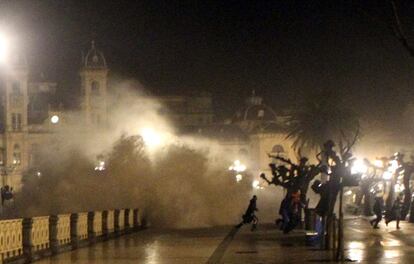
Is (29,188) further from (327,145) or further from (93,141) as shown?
(93,141)

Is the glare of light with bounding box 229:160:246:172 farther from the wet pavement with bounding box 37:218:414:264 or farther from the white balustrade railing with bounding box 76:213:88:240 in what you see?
the white balustrade railing with bounding box 76:213:88:240

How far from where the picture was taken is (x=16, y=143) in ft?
557

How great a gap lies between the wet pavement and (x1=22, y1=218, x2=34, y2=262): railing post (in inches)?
16.1

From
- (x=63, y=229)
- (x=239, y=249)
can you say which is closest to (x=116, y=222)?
(x=63, y=229)

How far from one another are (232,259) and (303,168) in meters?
17.7

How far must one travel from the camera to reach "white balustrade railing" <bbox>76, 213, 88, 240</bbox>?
3703 cm

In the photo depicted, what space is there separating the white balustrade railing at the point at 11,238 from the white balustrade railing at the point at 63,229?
Answer: 433cm

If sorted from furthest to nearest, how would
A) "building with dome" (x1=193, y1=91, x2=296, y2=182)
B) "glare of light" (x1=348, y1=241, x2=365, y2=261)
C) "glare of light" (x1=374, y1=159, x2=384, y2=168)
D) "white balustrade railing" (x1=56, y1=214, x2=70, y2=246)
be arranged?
"building with dome" (x1=193, y1=91, x2=296, y2=182) < "glare of light" (x1=374, y1=159, x2=384, y2=168) < "white balustrade railing" (x1=56, y1=214, x2=70, y2=246) < "glare of light" (x1=348, y1=241, x2=365, y2=261)

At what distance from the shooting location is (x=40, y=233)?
103 feet

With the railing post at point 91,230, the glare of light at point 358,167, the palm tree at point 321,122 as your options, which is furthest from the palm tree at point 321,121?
the railing post at point 91,230

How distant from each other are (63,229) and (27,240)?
5.55 metres

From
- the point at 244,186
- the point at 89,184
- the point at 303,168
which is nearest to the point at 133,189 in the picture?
the point at 89,184

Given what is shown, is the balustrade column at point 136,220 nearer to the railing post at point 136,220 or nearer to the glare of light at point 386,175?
the railing post at point 136,220

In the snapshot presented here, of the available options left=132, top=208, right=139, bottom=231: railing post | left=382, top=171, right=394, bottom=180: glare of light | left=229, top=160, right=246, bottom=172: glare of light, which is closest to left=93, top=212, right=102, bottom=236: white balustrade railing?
left=132, top=208, right=139, bottom=231: railing post
